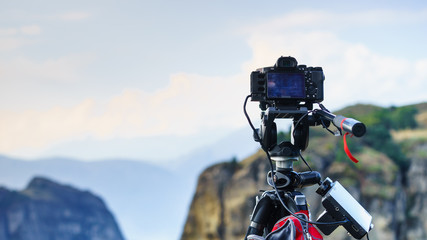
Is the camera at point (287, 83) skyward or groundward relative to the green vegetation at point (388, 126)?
skyward

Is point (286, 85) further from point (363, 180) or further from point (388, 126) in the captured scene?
point (388, 126)

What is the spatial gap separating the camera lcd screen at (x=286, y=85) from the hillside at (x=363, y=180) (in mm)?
24796

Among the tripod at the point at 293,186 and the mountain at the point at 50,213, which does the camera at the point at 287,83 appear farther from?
the mountain at the point at 50,213

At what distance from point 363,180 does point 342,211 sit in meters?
28.6

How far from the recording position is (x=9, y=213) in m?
61.2

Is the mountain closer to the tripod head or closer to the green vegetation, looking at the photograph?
the green vegetation

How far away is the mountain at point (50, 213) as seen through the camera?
2420 inches

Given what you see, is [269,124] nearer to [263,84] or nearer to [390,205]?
[263,84]

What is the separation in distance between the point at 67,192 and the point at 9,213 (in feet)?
24.6

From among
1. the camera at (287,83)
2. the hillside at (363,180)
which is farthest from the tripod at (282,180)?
the hillside at (363,180)

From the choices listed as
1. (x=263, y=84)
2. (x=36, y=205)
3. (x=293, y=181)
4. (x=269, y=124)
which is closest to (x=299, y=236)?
(x=293, y=181)

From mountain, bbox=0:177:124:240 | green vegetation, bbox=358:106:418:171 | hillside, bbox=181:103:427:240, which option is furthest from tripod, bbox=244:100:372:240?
mountain, bbox=0:177:124:240

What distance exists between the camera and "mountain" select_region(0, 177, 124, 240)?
61469mm

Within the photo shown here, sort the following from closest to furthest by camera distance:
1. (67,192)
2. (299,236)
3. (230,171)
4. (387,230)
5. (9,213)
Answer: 1. (299,236)
2. (387,230)
3. (230,171)
4. (9,213)
5. (67,192)
